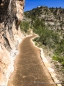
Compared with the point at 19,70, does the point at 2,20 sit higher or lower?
Result: higher

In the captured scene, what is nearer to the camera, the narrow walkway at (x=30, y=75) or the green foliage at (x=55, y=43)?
the narrow walkway at (x=30, y=75)

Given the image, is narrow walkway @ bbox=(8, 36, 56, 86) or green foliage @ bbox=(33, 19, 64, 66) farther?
green foliage @ bbox=(33, 19, 64, 66)

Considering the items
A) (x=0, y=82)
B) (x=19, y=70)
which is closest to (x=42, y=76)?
(x=19, y=70)

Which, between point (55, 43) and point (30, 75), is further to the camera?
point (55, 43)

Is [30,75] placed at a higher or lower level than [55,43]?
higher

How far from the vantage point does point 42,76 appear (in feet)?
43.9

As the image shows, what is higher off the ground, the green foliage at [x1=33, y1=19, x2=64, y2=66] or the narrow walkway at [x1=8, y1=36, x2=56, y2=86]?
the narrow walkway at [x1=8, y1=36, x2=56, y2=86]

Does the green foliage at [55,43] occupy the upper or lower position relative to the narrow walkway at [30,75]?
lower

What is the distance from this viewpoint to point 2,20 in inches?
691

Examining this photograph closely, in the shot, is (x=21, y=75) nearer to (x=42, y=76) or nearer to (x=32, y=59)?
(x=42, y=76)

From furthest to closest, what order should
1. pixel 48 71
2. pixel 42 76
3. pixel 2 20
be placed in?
pixel 2 20 < pixel 48 71 < pixel 42 76

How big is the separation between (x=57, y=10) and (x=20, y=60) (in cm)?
12257

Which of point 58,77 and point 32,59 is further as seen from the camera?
point 32,59

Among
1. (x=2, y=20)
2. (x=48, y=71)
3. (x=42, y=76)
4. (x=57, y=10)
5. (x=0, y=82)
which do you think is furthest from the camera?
(x=57, y=10)
